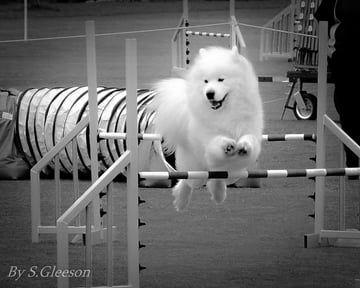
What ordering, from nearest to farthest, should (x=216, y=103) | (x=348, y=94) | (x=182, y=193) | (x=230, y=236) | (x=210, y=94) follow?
(x=210, y=94) < (x=216, y=103) < (x=182, y=193) < (x=230, y=236) < (x=348, y=94)

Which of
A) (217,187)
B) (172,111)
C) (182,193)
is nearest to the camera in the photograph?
(172,111)

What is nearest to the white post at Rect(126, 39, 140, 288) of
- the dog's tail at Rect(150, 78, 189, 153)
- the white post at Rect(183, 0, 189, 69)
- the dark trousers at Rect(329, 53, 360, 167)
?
the dog's tail at Rect(150, 78, 189, 153)

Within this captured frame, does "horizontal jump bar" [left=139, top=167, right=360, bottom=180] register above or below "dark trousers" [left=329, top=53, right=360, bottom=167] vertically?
below

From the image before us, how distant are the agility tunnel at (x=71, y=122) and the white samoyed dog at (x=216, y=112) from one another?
2.37m

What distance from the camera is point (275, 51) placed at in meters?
18.1

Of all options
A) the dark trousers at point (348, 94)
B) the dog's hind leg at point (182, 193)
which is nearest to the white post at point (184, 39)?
the dark trousers at point (348, 94)

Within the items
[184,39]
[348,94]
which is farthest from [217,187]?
[184,39]

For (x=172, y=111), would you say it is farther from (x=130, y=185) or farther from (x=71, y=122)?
(x=71, y=122)

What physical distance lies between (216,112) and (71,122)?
3.21 meters

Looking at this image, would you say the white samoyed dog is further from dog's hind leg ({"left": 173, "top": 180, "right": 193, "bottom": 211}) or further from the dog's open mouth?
dog's hind leg ({"left": 173, "top": 180, "right": 193, "bottom": 211})

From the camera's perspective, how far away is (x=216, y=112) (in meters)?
5.05

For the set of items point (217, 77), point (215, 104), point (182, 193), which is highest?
point (217, 77)

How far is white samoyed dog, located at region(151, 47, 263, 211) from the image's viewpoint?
16.3ft

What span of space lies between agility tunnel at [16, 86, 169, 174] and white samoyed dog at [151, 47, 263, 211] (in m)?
2.37
